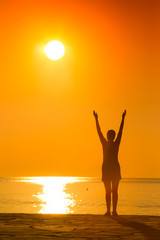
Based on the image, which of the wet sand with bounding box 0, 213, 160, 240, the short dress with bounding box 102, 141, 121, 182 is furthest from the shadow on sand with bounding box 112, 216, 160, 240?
the short dress with bounding box 102, 141, 121, 182

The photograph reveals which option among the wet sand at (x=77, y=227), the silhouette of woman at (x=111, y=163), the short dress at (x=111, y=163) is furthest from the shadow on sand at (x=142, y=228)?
the short dress at (x=111, y=163)

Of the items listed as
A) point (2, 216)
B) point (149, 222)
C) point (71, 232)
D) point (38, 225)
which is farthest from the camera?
point (2, 216)

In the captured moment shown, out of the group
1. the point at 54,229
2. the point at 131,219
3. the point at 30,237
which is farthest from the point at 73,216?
the point at 30,237

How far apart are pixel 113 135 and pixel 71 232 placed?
3965mm

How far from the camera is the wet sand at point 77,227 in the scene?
32.6 ft

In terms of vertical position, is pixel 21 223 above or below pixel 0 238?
below

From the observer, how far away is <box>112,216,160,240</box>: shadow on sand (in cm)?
989

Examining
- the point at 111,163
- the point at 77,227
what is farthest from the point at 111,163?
the point at 77,227

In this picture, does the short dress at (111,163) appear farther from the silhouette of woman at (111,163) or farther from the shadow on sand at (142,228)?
the shadow on sand at (142,228)

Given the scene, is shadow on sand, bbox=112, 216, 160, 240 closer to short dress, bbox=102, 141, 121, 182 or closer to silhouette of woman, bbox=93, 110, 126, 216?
silhouette of woman, bbox=93, 110, 126, 216

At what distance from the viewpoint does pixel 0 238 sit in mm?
9484

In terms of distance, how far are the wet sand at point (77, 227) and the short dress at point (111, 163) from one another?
1.02 meters

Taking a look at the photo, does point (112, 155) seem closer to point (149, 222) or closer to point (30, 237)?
point (149, 222)

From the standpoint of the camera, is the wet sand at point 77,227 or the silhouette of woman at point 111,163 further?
the silhouette of woman at point 111,163
